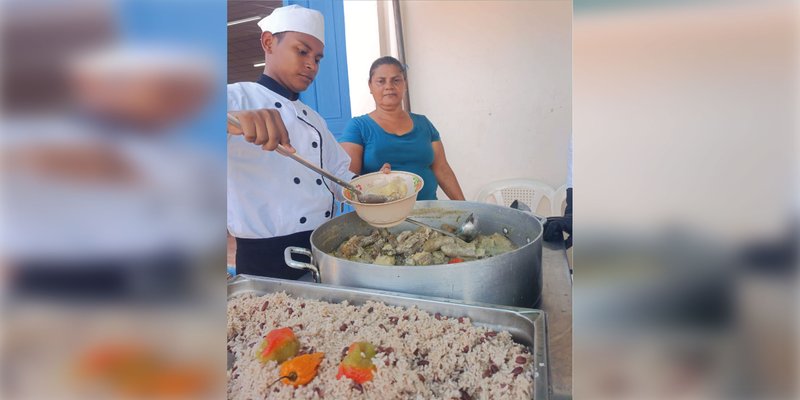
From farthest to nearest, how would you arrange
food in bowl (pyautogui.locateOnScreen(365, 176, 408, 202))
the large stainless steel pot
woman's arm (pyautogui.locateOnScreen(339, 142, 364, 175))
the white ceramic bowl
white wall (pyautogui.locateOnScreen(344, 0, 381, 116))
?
white wall (pyautogui.locateOnScreen(344, 0, 381, 116)) < woman's arm (pyautogui.locateOnScreen(339, 142, 364, 175)) < food in bowl (pyautogui.locateOnScreen(365, 176, 408, 202)) < the white ceramic bowl < the large stainless steel pot

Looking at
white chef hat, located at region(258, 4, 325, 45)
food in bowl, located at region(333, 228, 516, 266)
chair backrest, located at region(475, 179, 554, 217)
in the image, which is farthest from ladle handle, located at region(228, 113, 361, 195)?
chair backrest, located at region(475, 179, 554, 217)

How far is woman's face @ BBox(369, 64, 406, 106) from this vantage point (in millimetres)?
2484

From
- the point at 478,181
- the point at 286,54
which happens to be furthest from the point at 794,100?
the point at 478,181

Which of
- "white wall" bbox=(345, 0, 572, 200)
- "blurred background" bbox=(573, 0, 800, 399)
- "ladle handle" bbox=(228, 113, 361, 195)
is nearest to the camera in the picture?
"blurred background" bbox=(573, 0, 800, 399)

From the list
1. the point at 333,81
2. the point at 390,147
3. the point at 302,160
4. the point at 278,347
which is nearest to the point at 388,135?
the point at 390,147

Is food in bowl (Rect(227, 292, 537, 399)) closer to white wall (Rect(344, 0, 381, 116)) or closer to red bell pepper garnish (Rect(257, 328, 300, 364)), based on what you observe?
red bell pepper garnish (Rect(257, 328, 300, 364))

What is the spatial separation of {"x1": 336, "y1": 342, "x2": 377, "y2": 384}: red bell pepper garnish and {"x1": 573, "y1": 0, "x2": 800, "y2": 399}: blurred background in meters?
0.47

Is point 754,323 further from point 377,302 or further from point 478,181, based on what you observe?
point 478,181

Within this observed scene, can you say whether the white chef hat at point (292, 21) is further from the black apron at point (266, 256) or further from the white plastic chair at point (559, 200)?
the white plastic chair at point (559, 200)

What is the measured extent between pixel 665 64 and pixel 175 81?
316mm

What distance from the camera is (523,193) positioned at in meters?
3.29

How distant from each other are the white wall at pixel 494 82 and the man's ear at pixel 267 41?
4.42 feet

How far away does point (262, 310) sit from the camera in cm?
98

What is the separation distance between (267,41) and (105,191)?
1.68 metres
